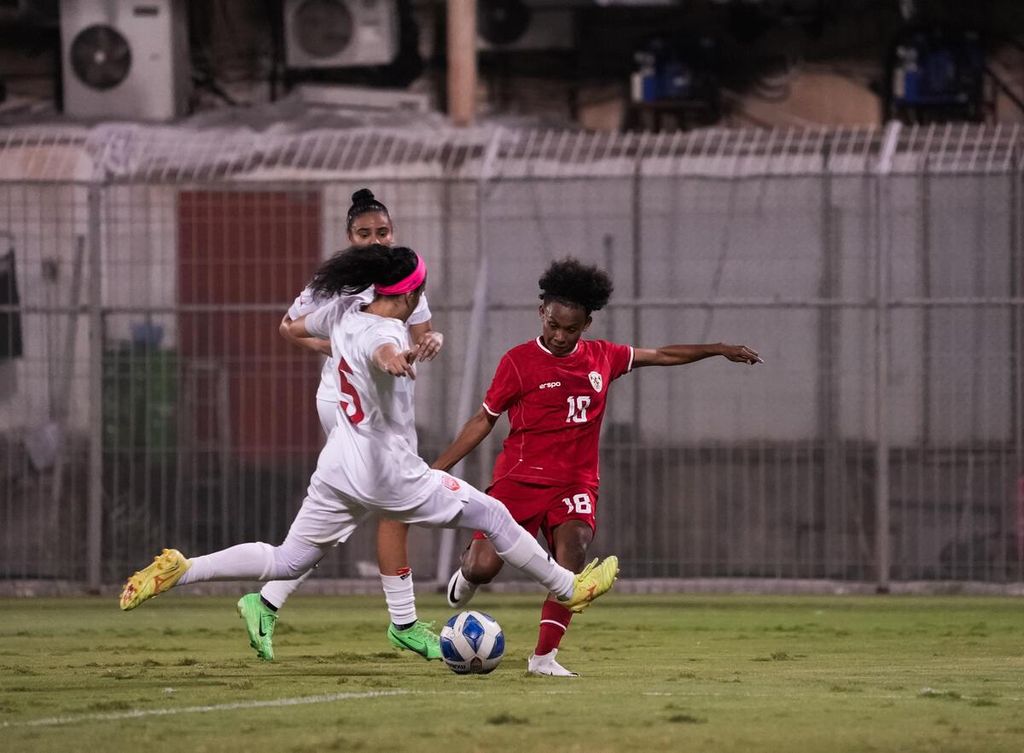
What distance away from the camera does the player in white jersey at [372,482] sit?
7.80 m

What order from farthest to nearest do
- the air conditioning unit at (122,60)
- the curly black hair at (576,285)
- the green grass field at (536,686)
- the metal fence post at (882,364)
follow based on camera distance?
the air conditioning unit at (122,60)
the metal fence post at (882,364)
the curly black hair at (576,285)
the green grass field at (536,686)

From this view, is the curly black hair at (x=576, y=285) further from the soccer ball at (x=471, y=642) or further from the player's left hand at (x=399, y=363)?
the soccer ball at (x=471, y=642)

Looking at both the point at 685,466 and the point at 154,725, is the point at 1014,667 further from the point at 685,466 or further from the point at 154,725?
the point at 685,466

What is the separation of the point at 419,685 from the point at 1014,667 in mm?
2937

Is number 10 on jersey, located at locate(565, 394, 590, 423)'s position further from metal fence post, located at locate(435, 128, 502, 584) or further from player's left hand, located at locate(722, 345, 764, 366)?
metal fence post, located at locate(435, 128, 502, 584)

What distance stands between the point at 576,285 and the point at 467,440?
0.87 metres

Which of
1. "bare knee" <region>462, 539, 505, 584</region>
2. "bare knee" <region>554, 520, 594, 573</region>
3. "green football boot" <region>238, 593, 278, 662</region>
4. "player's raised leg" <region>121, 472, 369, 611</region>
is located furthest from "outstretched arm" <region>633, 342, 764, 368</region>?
"green football boot" <region>238, 593, 278, 662</region>

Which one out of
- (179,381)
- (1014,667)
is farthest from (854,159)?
(1014,667)

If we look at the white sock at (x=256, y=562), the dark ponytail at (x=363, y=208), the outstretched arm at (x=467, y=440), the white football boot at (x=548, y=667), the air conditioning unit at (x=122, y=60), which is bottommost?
the white football boot at (x=548, y=667)

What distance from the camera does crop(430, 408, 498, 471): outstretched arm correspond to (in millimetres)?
8695

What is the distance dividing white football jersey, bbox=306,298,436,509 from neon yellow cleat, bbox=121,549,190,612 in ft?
2.32

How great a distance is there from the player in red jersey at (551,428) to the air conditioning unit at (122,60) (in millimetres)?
12083

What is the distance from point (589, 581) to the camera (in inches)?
320

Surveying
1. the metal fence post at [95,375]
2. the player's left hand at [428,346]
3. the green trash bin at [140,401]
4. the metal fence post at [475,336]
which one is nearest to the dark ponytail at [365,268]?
the player's left hand at [428,346]
